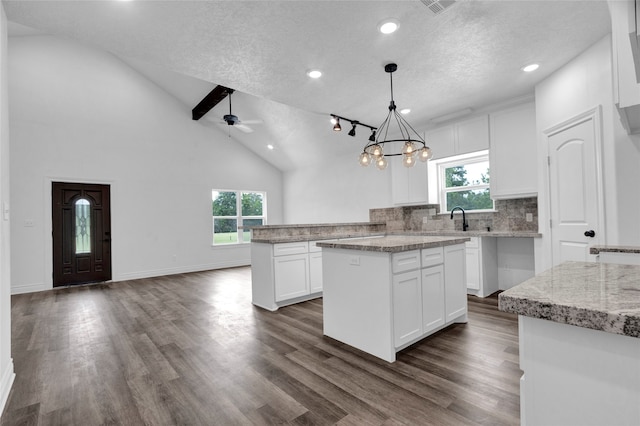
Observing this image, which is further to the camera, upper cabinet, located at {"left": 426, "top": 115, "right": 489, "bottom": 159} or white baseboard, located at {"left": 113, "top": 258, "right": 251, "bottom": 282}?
white baseboard, located at {"left": 113, "top": 258, "right": 251, "bottom": 282}

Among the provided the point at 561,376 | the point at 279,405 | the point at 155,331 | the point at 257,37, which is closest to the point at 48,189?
the point at 155,331

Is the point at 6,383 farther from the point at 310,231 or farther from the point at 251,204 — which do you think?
the point at 251,204

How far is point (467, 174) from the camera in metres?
4.98

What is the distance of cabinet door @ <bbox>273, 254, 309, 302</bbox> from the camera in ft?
12.8

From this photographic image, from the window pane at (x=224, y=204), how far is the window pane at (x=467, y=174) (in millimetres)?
5357

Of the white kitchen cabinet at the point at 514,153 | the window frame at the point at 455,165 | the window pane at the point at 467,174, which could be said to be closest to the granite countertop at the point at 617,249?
the white kitchen cabinet at the point at 514,153

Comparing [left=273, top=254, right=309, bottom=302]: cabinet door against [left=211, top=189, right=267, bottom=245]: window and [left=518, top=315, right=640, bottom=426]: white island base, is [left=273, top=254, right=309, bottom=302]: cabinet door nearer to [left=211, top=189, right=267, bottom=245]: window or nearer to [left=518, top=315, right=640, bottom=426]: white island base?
[left=518, top=315, right=640, bottom=426]: white island base

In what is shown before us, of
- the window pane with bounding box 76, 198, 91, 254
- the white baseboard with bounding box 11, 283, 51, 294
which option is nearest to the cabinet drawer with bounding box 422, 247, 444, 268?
the window pane with bounding box 76, 198, 91, 254

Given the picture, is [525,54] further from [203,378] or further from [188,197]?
[188,197]

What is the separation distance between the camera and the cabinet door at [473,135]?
4.36 meters

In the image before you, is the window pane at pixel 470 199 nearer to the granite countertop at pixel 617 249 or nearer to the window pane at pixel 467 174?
the window pane at pixel 467 174

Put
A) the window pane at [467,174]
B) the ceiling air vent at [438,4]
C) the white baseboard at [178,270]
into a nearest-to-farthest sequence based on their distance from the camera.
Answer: the ceiling air vent at [438,4] < the window pane at [467,174] < the white baseboard at [178,270]

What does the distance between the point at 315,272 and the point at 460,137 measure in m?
3.08

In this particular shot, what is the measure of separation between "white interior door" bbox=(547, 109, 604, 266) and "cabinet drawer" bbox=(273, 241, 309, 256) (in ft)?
9.91
